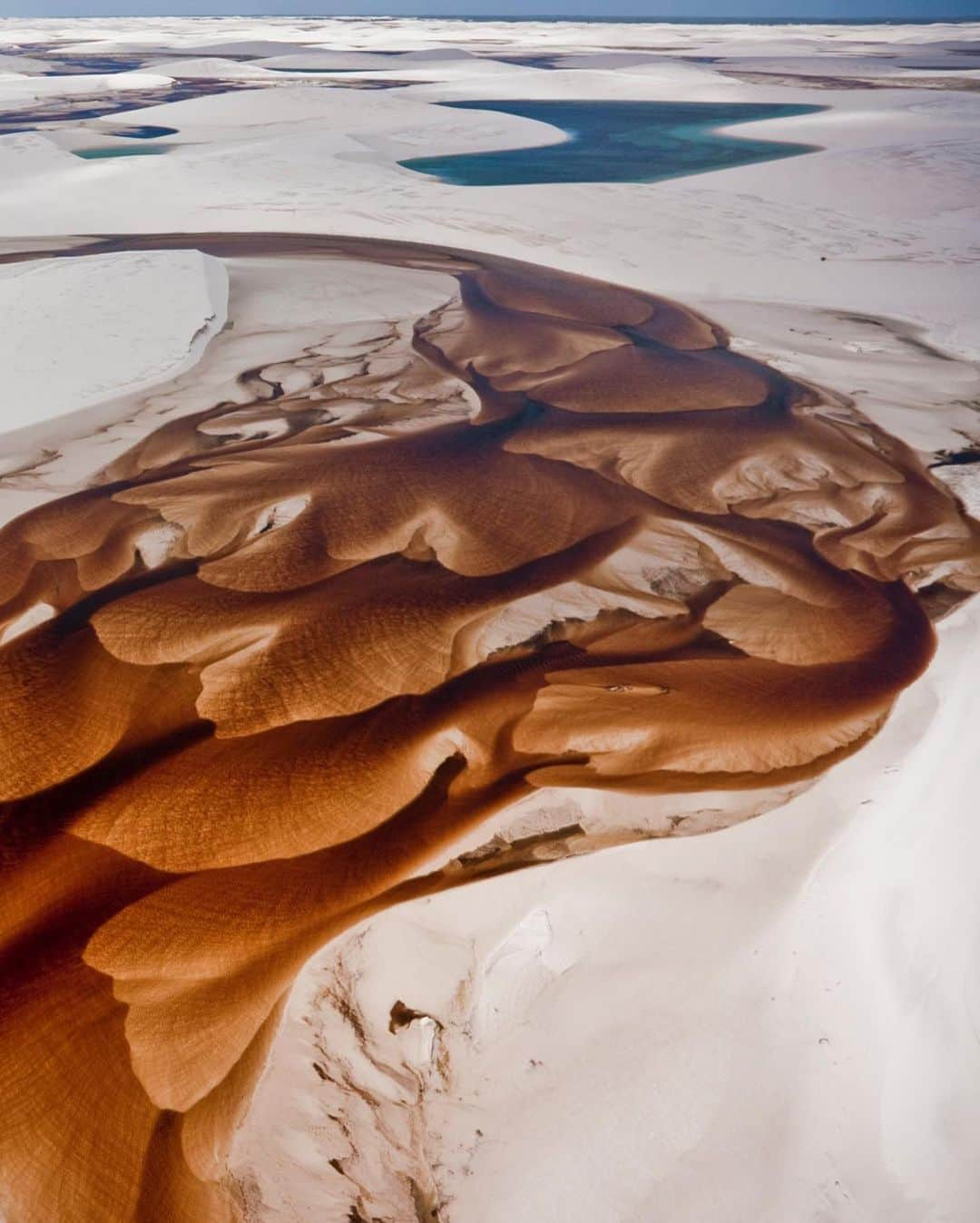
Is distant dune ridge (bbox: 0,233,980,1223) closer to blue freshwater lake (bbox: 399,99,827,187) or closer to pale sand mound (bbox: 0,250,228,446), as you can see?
pale sand mound (bbox: 0,250,228,446)

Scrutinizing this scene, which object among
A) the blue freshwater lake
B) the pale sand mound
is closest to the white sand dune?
the pale sand mound

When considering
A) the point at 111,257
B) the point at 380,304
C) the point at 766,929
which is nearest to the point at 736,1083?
the point at 766,929

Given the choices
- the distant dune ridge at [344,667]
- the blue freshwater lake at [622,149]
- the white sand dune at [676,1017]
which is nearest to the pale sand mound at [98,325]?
the white sand dune at [676,1017]

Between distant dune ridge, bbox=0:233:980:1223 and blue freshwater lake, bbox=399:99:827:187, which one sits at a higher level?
distant dune ridge, bbox=0:233:980:1223

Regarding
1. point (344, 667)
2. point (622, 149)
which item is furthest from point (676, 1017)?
point (622, 149)

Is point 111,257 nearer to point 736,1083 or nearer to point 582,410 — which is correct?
point 582,410

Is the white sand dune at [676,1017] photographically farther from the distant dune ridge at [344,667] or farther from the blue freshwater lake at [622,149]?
the blue freshwater lake at [622,149]
